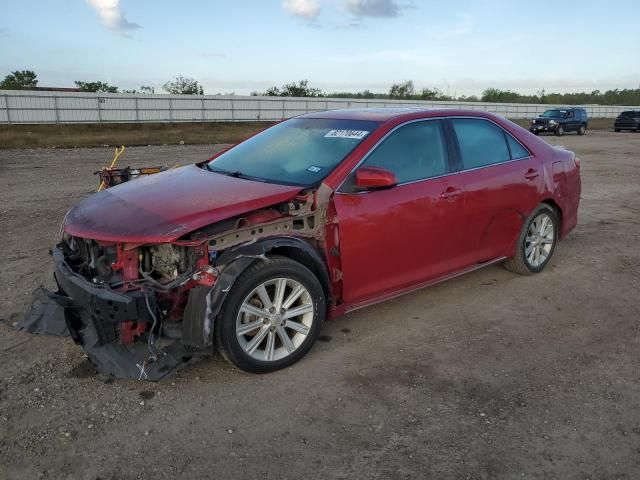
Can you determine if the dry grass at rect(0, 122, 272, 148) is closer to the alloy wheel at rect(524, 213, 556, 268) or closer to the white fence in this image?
the white fence

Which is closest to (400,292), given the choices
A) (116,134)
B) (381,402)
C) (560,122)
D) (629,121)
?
(381,402)

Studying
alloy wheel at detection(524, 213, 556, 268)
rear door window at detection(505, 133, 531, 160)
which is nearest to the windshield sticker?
rear door window at detection(505, 133, 531, 160)

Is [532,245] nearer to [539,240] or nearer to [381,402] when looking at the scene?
[539,240]

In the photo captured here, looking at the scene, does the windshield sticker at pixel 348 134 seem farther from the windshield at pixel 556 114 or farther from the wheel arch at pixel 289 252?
the windshield at pixel 556 114

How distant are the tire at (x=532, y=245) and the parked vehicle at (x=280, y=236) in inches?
13.4

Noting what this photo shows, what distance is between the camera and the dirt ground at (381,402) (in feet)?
9.06

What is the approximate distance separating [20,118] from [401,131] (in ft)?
96.1

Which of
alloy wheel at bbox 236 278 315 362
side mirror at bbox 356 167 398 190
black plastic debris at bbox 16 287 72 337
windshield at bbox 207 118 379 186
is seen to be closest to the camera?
alloy wheel at bbox 236 278 315 362

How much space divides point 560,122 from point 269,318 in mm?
31844

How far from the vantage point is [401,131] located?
4301 millimetres

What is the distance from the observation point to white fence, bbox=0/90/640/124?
92.7 ft

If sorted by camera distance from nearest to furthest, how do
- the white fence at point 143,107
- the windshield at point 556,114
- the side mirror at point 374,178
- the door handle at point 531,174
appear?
the side mirror at point 374,178
the door handle at point 531,174
the white fence at point 143,107
the windshield at point 556,114

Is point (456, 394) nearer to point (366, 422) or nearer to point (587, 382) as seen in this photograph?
point (366, 422)

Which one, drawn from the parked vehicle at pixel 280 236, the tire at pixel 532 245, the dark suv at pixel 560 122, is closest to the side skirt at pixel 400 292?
the parked vehicle at pixel 280 236
